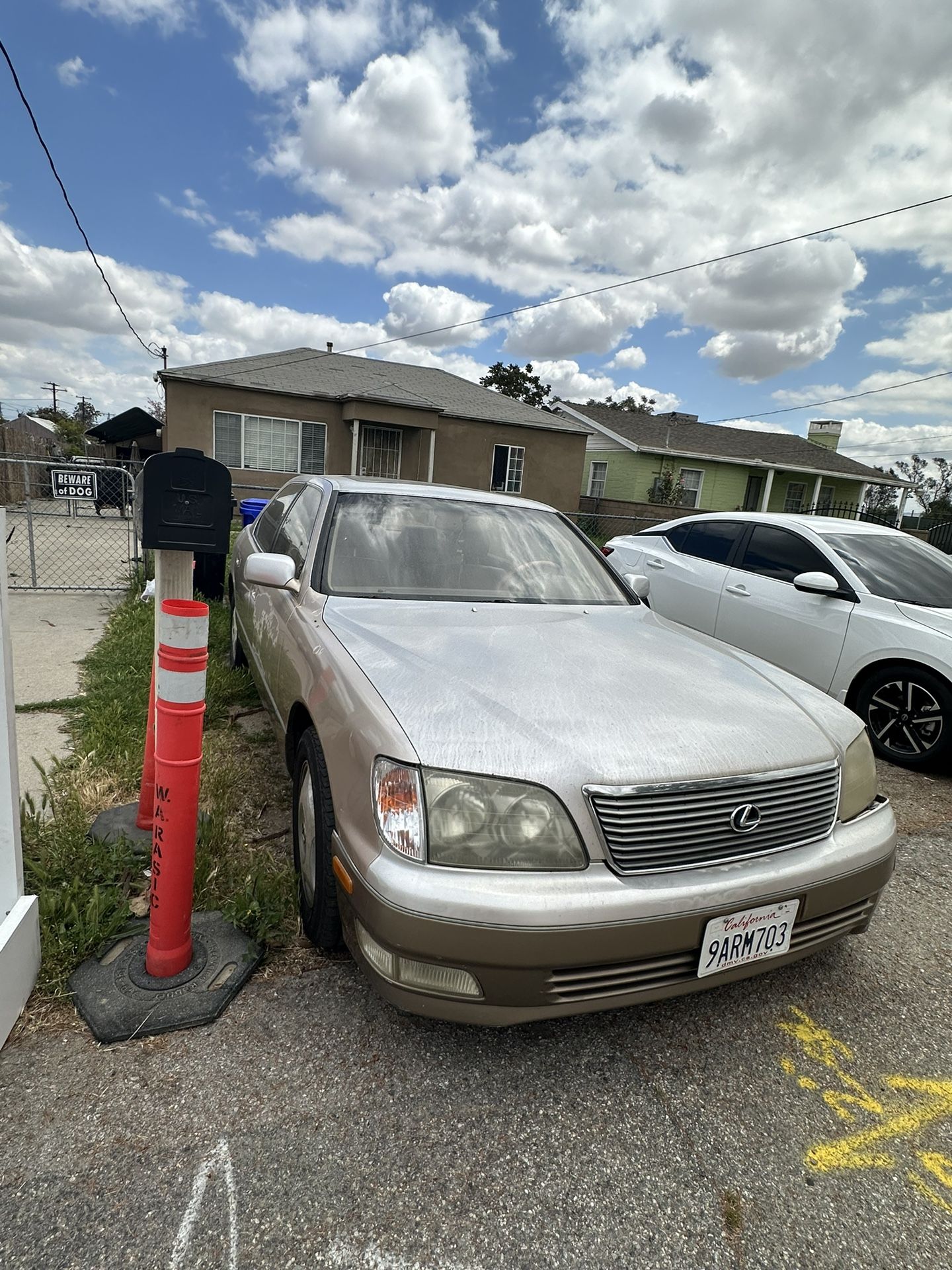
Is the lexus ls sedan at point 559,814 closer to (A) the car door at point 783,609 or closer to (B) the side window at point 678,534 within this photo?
(A) the car door at point 783,609

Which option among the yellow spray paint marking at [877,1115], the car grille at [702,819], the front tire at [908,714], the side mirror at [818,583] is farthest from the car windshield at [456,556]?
the front tire at [908,714]

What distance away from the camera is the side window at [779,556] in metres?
5.05

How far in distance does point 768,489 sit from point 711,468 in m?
2.33

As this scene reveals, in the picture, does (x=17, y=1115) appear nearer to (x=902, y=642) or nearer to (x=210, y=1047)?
(x=210, y=1047)

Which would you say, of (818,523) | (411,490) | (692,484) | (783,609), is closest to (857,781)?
(411,490)

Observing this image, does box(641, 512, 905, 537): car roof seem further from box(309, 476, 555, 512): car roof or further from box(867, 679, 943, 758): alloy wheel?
box(309, 476, 555, 512): car roof

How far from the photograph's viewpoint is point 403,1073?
1852 millimetres

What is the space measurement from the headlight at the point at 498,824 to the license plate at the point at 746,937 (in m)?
0.43

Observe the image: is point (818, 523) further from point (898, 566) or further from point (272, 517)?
point (272, 517)

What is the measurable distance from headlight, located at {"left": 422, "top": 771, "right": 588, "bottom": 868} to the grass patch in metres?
1.04

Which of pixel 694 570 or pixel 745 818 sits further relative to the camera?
pixel 694 570

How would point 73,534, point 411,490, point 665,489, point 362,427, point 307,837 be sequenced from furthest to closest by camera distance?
point 665,489 < point 362,427 < point 73,534 < point 411,490 < point 307,837

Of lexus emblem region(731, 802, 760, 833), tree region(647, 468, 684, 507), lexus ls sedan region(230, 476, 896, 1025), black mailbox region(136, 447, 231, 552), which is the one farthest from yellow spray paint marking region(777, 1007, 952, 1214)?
tree region(647, 468, 684, 507)

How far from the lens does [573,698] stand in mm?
→ 2018
